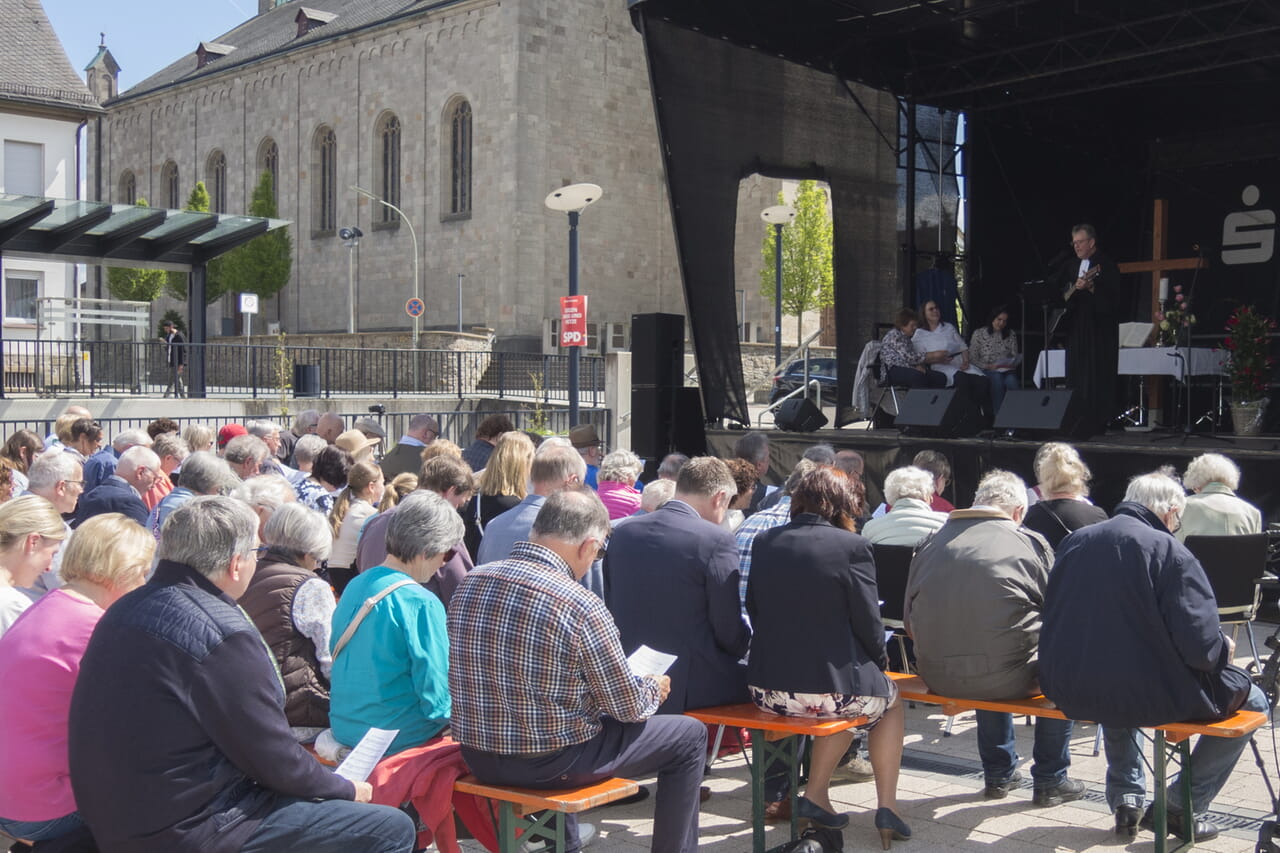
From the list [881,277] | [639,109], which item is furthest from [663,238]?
[881,277]

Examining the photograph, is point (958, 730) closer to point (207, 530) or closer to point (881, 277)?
point (207, 530)

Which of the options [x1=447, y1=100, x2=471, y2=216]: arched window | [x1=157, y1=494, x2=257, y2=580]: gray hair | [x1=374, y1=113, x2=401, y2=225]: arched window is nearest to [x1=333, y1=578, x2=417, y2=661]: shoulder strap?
[x1=157, y1=494, x2=257, y2=580]: gray hair

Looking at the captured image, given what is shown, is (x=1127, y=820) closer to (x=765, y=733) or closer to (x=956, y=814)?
(x=956, y=814)

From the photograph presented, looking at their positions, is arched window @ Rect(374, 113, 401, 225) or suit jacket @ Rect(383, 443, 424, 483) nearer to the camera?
suit jacket @ Rect(383, 443, 424, 483)

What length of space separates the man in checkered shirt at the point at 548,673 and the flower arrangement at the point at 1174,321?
30.4 feet

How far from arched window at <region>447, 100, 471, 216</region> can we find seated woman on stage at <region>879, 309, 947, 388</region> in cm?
2580

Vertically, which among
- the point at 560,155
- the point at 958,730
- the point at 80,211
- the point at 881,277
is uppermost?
the point at 560,155

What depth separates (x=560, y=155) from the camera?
3541 cm

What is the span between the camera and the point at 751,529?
5402 mm

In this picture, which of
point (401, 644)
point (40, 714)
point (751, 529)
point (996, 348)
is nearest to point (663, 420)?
point (996, 348)

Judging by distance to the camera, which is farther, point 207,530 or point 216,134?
point 216,134

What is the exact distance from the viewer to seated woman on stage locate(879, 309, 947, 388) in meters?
12.2

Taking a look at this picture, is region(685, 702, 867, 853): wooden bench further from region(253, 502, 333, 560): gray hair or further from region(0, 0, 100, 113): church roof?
region(0, 0, 100, 113): church roof

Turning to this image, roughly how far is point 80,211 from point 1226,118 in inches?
586
